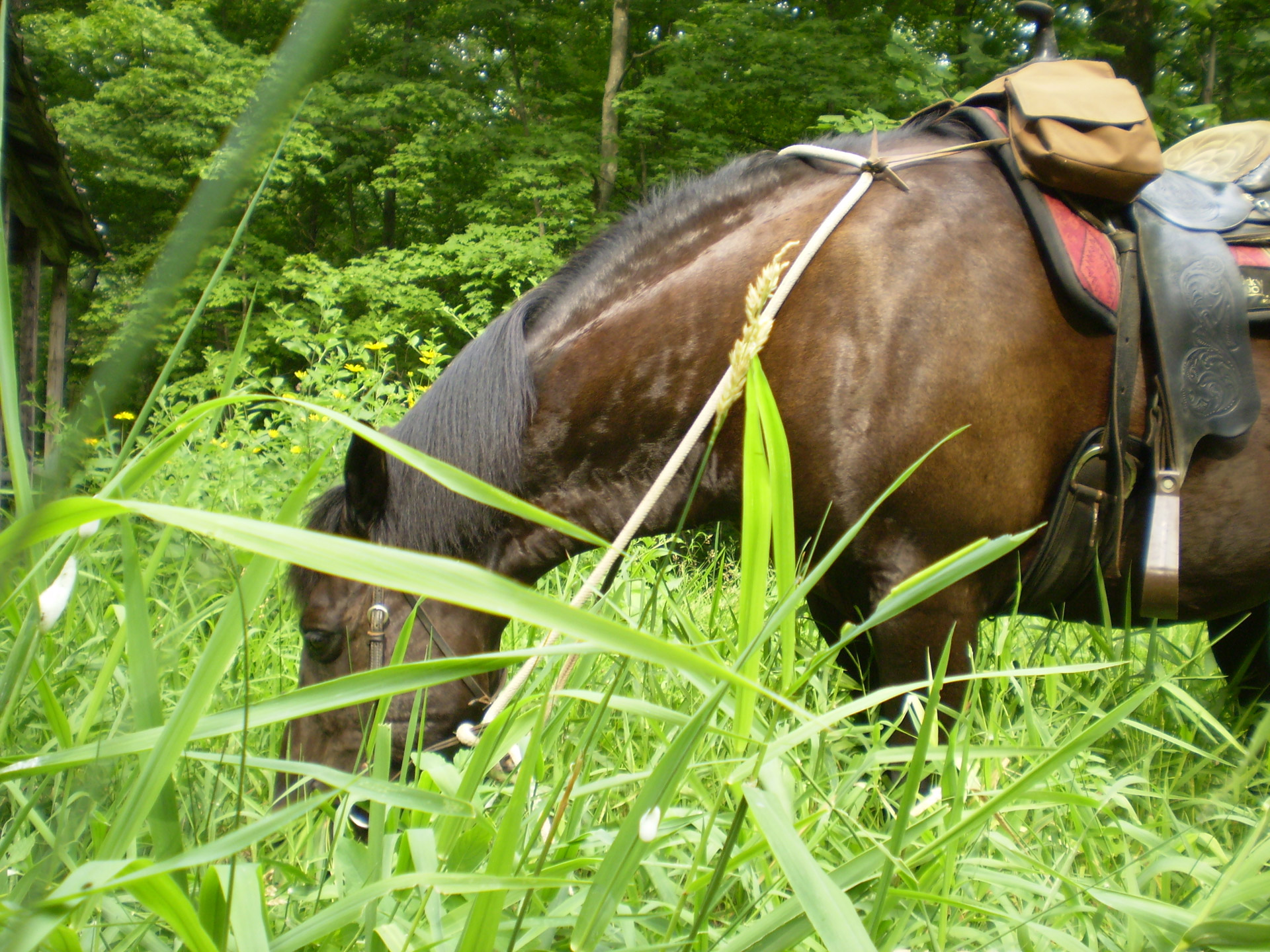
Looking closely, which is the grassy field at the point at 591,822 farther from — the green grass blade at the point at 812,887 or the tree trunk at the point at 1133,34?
the tree trunk at the point at 1133,34

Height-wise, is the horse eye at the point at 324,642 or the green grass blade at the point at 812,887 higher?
the green grass blade at the point at 812,887

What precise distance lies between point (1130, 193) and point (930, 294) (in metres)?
0.57

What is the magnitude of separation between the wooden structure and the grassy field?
525 centimetres

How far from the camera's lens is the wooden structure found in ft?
19.4

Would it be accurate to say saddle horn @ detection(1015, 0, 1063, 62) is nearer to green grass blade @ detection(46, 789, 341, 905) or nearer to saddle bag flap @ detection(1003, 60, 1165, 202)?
saddle bag flap @ detection(1003, 60, 1165, 202)

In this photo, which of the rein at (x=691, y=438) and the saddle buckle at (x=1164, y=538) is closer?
the rein at (x=691, y=438)

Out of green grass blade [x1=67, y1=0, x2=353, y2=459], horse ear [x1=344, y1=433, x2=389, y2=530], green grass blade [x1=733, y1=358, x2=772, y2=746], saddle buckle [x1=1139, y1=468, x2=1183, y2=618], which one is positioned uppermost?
green grass blade [x1=67, y1=0, x2=353, y2=459]

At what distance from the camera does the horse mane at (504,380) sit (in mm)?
1817

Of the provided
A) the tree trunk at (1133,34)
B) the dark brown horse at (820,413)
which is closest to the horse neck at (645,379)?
the dark brown horse at (820,413)

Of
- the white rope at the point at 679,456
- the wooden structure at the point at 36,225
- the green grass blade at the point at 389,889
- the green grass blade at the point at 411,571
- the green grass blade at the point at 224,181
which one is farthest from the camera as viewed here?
the wooden structure at the point at 36,225

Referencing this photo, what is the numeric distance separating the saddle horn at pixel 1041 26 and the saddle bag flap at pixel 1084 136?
29cm

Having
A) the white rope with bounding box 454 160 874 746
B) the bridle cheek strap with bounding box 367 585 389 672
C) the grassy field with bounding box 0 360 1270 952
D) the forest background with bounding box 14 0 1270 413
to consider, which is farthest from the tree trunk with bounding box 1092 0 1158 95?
the bridle cheek strap with bounding box 367 585 389 672

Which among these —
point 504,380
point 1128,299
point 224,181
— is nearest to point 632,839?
point 224,181

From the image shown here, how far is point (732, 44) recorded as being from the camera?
40.0ft
